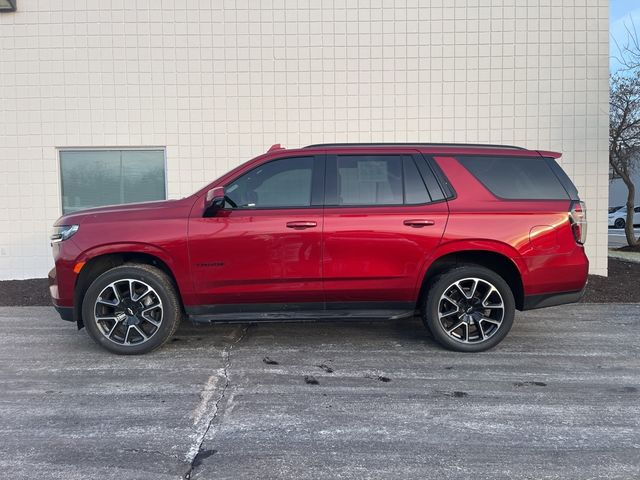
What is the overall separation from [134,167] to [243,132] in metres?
2.10

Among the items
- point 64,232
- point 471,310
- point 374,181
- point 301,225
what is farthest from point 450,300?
point 64,232

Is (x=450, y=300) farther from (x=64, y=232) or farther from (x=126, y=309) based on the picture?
(x=64, y=232)

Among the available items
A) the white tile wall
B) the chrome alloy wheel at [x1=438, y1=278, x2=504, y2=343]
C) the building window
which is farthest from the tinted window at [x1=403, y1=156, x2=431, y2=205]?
the building window

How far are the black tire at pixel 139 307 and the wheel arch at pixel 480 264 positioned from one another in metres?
2.40

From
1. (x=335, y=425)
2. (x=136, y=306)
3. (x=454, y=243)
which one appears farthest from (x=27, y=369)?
(x=454, y=243)

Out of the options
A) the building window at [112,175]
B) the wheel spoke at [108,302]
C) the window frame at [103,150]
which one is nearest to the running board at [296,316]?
the wheel spoke at [108,302]

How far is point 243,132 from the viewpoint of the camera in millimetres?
8734

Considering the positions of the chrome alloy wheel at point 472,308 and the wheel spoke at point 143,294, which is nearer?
the wheel spoke at point 143,294

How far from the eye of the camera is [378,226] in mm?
4559

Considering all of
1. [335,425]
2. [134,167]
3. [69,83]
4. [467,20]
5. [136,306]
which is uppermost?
[467,20]

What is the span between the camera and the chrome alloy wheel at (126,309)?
15.1 ft

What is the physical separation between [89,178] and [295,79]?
4153 millimetres

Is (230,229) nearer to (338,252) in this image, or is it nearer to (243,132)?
(338,252)

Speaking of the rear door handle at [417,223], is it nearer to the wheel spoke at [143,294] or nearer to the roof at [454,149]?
the roof at [454,149]
